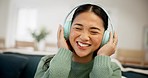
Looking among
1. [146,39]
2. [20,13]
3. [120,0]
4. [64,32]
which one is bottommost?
[146,39]

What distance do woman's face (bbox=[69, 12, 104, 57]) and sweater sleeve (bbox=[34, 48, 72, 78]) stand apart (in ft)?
0.13

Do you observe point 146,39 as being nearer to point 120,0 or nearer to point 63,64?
point 120,0

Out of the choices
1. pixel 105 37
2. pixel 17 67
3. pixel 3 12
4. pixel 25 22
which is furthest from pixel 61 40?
pixel 25 22

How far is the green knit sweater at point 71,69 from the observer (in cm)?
64

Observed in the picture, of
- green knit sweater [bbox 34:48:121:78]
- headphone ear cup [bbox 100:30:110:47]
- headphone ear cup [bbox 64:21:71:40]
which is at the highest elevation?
headphone ear cup [bbox 64:21:71:40]

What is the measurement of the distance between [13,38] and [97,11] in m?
4.58

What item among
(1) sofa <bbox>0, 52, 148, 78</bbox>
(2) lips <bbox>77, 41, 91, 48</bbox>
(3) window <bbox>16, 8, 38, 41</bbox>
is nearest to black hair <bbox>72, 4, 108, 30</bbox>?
(2) lips <bbox>77, 41, 91, 48</bbox>

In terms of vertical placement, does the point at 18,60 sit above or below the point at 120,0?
below

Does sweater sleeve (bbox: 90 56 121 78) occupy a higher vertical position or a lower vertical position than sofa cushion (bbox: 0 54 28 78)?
higher

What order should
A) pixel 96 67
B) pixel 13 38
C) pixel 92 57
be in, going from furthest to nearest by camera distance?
pixel 13 38
pixel 92 57
pixel 96 67

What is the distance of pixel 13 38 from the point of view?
16.2 ft

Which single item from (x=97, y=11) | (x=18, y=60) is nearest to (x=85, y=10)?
(x=97, y=11)

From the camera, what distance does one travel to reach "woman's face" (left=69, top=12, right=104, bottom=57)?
2.16 ft

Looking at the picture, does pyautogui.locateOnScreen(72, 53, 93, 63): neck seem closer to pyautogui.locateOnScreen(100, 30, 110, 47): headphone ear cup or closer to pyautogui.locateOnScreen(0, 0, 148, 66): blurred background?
pyautogui.locateOnScreen(100, 30, 110, 47): headphone ear cup
